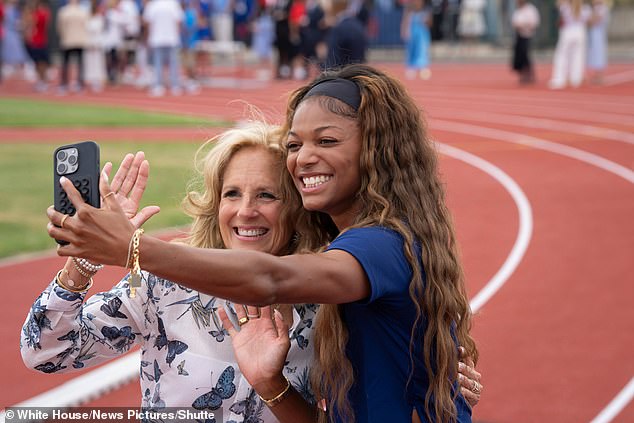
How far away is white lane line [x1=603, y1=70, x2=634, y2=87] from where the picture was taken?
23547mm

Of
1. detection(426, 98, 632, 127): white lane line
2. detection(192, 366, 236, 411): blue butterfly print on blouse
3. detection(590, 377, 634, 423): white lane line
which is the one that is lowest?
detection(590, 377, 634, 423): white lane line

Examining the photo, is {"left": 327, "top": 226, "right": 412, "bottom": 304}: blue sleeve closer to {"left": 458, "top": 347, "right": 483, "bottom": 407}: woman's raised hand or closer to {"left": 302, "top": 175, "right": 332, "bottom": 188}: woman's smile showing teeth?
{"left": 302, "top": 175, "right": 332, "bottom": 188}: woman's smile showing teeth

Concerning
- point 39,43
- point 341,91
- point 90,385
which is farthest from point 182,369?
point 39,43

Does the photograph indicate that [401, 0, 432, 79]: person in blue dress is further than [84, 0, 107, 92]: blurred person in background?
Yes

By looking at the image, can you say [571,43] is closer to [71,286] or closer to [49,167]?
[49,167]

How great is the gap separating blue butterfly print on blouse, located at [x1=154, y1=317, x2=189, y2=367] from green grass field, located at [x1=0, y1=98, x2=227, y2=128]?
13.4m

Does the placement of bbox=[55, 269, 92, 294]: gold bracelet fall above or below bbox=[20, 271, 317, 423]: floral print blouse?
above

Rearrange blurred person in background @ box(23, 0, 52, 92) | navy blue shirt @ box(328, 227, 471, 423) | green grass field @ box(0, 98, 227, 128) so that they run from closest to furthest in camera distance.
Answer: navy blue shirt @ box(328, 227, 471, 423) < green grass field @ box(0, 98, 227, 128) < blurred person in background @ box(23, 0, 52, 92)

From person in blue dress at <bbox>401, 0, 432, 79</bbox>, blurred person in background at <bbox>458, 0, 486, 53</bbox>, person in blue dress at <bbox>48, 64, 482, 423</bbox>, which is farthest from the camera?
blurred person in background at <bbox>458, 0, 486, 53</bbox>

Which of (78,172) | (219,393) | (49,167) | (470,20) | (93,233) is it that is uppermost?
(470,20)

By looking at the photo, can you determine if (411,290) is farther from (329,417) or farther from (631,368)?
(631,368)

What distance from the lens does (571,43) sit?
22078mm

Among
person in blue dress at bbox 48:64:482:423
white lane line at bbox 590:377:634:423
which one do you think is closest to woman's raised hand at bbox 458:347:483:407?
person in blue dress at bbox 48:64:482:423

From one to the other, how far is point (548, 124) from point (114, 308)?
14829 millimetres
